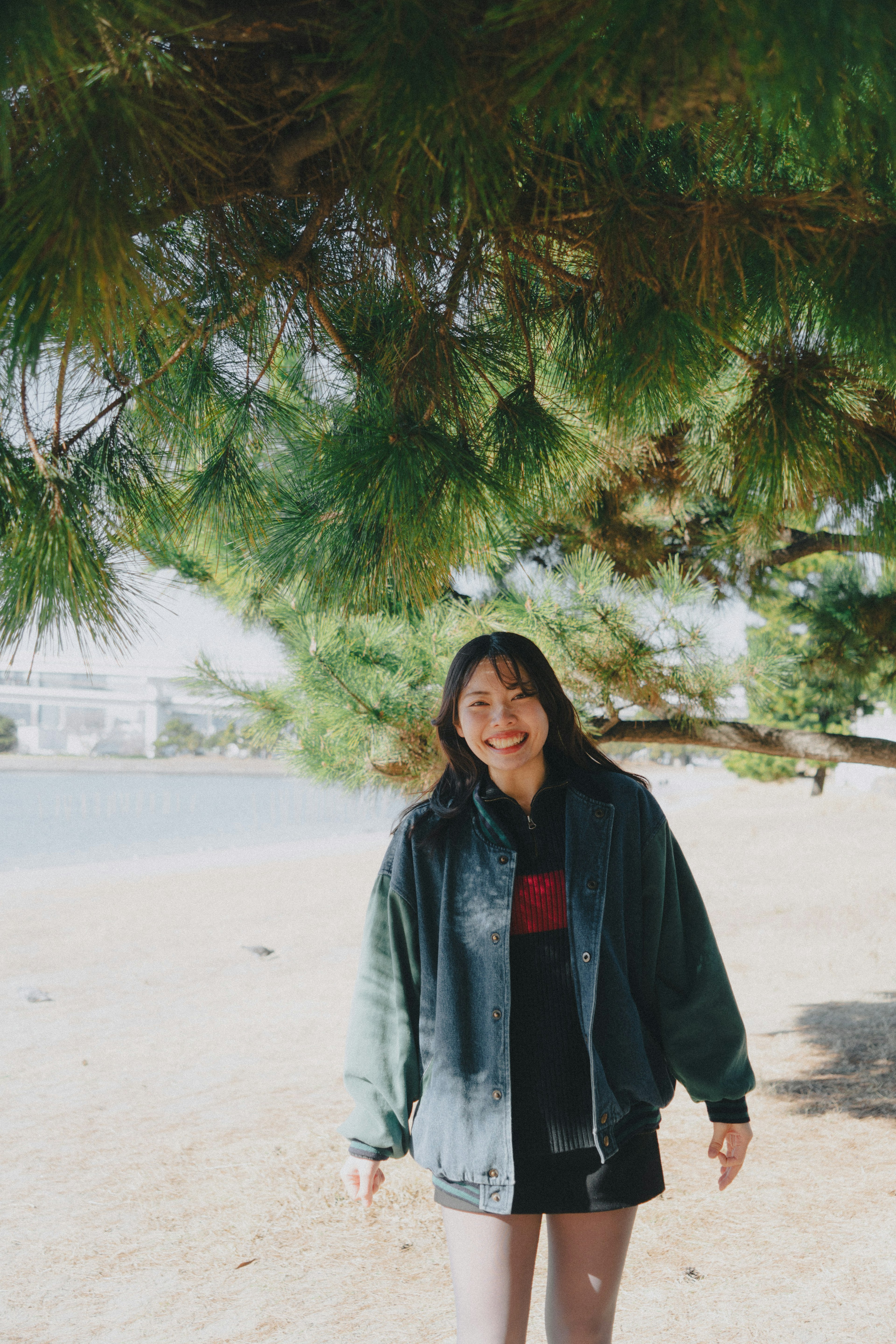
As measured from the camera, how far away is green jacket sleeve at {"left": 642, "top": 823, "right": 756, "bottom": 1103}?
4.63ft

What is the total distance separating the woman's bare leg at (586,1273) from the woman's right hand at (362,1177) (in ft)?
0.86

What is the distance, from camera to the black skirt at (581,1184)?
1295 millimetres

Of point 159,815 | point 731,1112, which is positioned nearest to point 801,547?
point 731,1112

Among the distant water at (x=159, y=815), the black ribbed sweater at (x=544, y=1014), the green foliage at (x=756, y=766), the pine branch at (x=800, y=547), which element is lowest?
the distant water at (x=159, y=815)

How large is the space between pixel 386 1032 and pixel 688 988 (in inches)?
17.4

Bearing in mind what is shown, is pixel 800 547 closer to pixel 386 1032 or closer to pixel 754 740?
pixel 754 740

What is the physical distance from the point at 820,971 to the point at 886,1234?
3.69 m

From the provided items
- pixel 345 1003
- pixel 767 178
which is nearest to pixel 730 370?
pixel 767 178

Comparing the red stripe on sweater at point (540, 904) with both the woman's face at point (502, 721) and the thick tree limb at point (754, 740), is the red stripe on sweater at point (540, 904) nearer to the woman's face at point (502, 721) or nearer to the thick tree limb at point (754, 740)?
the woman's face at point (502, 721)

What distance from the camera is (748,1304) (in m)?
2.21

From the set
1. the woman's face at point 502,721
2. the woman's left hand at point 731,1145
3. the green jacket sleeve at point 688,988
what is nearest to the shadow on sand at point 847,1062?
the woman's left hand at point 731,1145

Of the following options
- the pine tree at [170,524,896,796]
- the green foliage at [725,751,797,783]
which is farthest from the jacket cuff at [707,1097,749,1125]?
the green foliage at [725,751,797,783]

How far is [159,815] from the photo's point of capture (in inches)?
1203

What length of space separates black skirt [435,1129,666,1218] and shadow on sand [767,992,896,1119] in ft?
8.33
